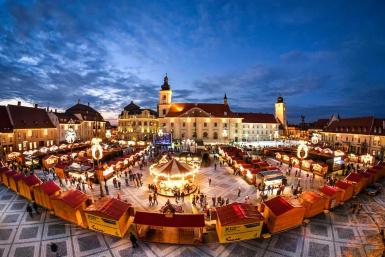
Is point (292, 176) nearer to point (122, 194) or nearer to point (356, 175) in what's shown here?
point (356, 175)

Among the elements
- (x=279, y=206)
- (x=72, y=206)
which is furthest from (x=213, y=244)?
(x=72, y=206)

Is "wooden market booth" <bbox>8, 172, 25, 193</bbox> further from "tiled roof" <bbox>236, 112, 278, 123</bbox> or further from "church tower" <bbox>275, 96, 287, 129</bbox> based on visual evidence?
"church tower" <bbox>275, 96, 287, 129</bbox>

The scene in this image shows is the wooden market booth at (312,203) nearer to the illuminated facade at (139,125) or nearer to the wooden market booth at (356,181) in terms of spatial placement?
the wooden market booth at (356,181)

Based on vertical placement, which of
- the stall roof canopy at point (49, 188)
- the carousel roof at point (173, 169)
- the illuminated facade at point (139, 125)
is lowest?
the stall roof canopy at point (49, 188)

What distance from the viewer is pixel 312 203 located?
14.1 meters

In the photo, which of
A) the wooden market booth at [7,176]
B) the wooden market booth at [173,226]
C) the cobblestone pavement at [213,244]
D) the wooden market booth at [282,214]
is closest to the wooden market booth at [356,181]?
the cobblestone pavement at [213,244]

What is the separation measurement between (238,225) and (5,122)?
47.0 m

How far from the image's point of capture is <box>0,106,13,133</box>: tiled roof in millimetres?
36656

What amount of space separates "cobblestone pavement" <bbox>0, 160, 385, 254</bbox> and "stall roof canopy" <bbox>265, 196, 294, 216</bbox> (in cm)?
150

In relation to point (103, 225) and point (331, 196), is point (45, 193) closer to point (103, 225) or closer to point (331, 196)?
point (103, 225)

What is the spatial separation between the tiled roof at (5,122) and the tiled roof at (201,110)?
3533cm

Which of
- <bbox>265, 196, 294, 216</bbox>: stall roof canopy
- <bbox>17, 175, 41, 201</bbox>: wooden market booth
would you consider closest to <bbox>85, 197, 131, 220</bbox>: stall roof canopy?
<bbox>17, 175, 41, 201</bbox>: wooden market booth

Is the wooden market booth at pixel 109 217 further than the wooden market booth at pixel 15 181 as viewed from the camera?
No

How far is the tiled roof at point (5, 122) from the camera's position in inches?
1443
